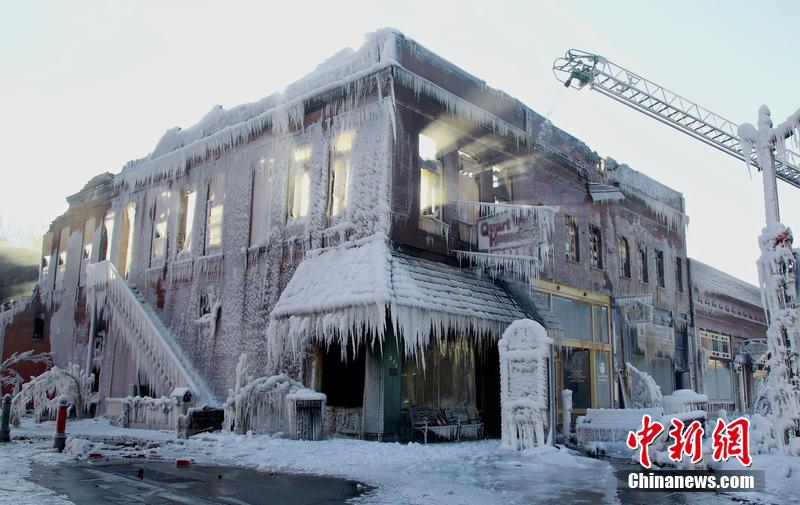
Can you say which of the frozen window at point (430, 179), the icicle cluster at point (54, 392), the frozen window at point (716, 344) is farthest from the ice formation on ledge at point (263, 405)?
the frozen window at point (716, 344)

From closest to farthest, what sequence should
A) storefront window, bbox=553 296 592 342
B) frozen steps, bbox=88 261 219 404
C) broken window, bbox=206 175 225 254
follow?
frozen steps, bbox=88 261 219 404 < broken window, bbox=206 175 225 254 < storefront window, bbox=553 296 592 342

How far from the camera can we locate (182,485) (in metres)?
9.56

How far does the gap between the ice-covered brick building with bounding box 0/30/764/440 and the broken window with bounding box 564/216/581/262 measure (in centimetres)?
9

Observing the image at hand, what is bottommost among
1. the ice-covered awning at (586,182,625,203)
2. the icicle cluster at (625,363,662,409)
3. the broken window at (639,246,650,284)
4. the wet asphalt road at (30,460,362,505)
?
the wet asphalt road at (30,460,362,505)

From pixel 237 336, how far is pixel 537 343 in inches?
370

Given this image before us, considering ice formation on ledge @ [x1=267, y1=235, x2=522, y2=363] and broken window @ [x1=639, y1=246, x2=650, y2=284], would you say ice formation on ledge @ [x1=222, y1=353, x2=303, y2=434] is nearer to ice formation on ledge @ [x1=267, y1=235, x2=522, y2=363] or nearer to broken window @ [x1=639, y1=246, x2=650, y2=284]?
ice formation on ledge @ [x1=267, y1=235, x2=522, y2=363]

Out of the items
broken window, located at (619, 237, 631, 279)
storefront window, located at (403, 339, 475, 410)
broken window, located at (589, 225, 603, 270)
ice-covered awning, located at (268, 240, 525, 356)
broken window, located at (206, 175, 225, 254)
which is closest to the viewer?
ice-covered awning, located at (268, 240, 525, 356)

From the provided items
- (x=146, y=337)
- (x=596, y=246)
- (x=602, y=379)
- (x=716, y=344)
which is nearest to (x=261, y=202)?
(x=146, y=337)

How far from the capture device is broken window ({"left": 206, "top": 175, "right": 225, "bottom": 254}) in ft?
69.8

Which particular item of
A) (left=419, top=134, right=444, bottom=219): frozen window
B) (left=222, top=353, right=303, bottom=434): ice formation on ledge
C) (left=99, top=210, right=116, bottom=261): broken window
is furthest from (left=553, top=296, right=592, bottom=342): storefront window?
(left=99, top=210, right=116, bottom=261): broken window

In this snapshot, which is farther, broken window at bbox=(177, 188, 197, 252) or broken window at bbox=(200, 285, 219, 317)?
broken window at bbox=(177, 188, 197, 252)

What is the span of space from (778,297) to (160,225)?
19.4 metres

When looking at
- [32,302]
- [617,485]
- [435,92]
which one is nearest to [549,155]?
[435,92]

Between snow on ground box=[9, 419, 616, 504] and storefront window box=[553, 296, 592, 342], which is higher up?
storefront window box=[553, 296, 592, 342]
